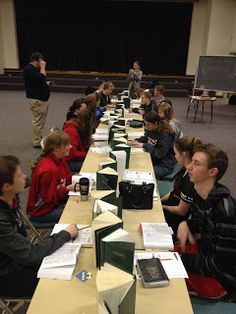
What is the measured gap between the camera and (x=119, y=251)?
4.58 ft

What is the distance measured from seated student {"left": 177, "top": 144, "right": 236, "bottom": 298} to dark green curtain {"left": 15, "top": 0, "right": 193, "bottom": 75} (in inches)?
522

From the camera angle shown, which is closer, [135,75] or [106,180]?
[106,180]

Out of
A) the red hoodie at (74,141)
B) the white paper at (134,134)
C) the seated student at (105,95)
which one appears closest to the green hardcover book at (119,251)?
the red hoodie at (74,141)

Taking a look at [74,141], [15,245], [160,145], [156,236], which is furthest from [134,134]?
[15,245]

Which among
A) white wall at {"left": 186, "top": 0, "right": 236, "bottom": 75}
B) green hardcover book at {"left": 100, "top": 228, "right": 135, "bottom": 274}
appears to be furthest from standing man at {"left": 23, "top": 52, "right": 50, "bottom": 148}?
white wall at {"left": 186, "top": 0, "right": 236, "bottom": 75}

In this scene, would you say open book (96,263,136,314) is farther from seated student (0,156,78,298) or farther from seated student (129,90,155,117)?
seated student (129,90,155,117)

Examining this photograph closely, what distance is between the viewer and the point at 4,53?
565 inches

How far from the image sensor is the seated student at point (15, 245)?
5.44 feet

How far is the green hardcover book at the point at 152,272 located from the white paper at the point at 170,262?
1.4 inches

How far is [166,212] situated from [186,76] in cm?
1283

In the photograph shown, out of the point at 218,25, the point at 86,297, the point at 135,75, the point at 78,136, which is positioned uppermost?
the point at 218,25

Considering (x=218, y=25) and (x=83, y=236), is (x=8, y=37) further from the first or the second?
(x=83, y=236)

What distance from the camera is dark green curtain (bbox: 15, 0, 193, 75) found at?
1395cm

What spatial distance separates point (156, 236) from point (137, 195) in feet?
1.27
